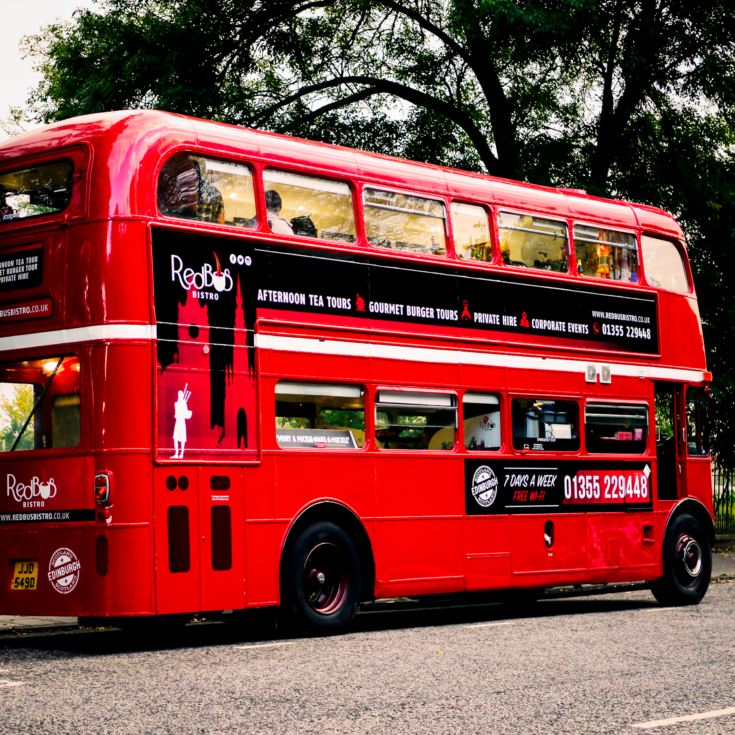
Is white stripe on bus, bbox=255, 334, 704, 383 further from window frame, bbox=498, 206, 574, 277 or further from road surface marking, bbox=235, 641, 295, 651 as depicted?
road surface marking, bbox=235, 641, 295, 651

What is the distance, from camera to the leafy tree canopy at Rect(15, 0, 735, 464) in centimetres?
2241

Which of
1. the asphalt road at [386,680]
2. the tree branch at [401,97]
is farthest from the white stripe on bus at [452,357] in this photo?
the tree branch at [401,97]

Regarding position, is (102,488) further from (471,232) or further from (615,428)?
(615,428)

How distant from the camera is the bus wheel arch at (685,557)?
1603 cm

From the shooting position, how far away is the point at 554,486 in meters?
14.8

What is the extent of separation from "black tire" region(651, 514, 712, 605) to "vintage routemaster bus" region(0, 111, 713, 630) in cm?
5

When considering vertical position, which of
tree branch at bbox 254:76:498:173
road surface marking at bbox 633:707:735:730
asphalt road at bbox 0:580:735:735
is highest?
tree branch at bbox 254:76:498:173

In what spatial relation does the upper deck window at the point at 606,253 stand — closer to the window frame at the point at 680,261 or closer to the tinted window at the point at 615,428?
the window frame at the point at 680,261

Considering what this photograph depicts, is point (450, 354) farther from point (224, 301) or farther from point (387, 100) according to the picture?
point (387, 100)

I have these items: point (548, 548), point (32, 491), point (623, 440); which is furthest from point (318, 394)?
point (623, 440)

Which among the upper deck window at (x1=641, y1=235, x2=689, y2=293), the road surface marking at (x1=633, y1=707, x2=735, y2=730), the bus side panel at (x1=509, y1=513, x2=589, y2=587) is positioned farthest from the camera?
the upper deck window at (x1=641, y1=235, x2=689, y2=293)

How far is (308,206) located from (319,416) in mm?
1892

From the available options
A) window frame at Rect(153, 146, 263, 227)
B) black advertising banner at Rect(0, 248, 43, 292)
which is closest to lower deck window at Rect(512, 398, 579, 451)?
window frame at Rect(153, 146, 263, 227)

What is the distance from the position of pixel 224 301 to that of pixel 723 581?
1114 centimetres
